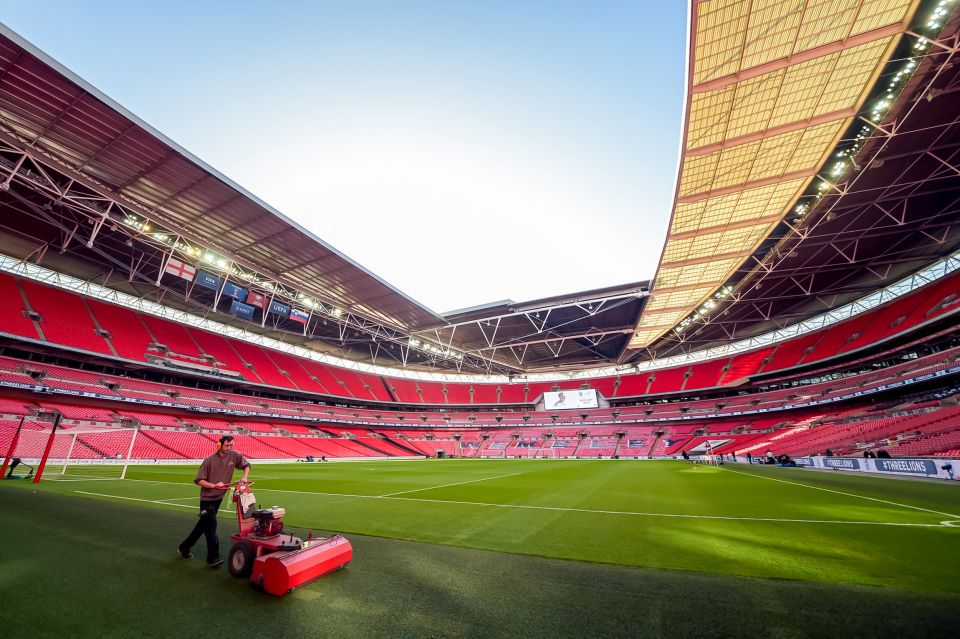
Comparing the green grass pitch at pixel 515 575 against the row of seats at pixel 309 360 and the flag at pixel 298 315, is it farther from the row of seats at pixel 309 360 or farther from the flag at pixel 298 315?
the row of seats at pixel 309 360

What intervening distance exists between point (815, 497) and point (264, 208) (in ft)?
80.5

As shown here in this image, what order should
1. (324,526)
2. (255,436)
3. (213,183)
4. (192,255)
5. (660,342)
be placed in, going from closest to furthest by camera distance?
(324,526)
(213,183)
(192,255)
(255,436)
(660,342)

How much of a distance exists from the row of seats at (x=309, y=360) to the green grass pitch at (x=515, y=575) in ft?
90.9

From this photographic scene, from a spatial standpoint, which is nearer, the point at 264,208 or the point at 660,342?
the point at 264,208

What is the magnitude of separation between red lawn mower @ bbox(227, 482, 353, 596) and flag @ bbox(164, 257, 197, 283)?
837 inches

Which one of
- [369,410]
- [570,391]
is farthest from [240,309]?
[570,391]

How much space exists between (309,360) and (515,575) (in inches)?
1873

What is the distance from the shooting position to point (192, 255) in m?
20.7

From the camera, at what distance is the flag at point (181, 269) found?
1970 cm

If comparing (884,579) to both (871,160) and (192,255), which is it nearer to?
(871,160)

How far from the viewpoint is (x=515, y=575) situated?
12.8 feet

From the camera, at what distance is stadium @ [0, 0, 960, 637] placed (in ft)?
11.2

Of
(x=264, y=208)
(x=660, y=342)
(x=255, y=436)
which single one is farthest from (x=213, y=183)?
(x=660, y=342)

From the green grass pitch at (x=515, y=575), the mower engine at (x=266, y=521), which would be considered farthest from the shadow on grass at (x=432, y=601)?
the mower engine at (x=266, y=521)
